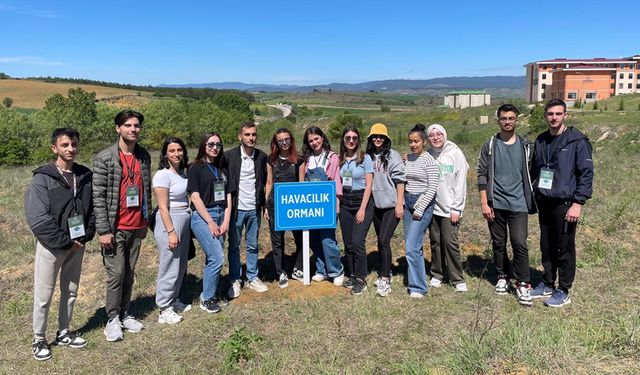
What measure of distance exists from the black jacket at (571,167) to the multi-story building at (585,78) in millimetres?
64989

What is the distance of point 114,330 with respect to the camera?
177 inches

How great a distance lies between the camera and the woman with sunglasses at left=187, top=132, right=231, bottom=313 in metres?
4.75

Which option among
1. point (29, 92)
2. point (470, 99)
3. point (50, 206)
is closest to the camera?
point (50, 206)

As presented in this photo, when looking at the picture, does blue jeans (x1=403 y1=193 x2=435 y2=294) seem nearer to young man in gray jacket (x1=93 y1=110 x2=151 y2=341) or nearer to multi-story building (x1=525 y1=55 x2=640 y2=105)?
young man in gray jacket (x1=93 y1=110 x2=151 y2=341)

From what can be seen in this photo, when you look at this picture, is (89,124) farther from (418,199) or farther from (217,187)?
(418,199)

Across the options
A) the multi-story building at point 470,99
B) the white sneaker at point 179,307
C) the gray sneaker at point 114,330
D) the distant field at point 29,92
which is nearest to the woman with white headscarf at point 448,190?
the white sneaker at point 179,307

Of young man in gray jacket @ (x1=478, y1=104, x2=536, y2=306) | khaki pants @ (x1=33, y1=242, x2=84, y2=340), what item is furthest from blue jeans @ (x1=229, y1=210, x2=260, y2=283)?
young man in gray jacket @ (x1=478, y1=104, x2=536, y2=306)

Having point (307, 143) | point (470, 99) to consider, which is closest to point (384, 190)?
point (307, 143)

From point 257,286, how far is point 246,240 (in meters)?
0.60

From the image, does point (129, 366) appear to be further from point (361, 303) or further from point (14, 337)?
point (361, 303)

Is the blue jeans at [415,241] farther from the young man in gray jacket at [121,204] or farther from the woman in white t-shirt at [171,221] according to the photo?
the young man in gray jacket at [121,204]

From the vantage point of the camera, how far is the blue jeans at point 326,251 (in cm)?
557

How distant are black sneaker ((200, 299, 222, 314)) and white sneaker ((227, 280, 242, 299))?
313 mm

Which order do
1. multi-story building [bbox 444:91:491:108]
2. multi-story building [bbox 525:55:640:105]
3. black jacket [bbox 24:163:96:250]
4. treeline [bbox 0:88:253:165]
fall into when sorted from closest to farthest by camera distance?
black jacket [bbox 24:163:96:250]
treeline [bbox 0:88:253:165]
multi-story building [bbox 525:55:640:105]
multi-story building [bbox 444:91:491:108]
